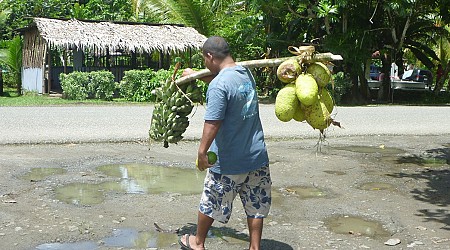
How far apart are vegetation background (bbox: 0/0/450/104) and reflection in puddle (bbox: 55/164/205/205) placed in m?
11.3

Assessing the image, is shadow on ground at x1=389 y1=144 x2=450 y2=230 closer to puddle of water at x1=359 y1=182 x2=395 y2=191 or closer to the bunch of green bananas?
puddle of water at x1=359 y1=182 x2=395 y2=191

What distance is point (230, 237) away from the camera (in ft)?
17.0

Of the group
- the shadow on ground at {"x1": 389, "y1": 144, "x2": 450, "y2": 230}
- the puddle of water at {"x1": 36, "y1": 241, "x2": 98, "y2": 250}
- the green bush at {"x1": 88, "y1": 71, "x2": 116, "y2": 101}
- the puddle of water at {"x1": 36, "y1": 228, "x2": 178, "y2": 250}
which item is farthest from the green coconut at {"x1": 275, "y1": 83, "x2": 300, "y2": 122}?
the green bush at {"x1": 88, "y1": 71, "x2": 116, "y2": 101}

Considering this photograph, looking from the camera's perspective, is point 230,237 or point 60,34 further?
point 60,34

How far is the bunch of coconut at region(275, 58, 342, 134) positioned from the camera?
407 centimetres

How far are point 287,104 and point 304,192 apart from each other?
315 cm

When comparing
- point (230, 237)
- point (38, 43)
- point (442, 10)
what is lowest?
point (230, 237)

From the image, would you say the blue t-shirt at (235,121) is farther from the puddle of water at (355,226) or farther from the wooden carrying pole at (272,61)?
the puddle of water at (355,226)

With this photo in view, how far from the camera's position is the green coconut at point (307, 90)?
13.2 feet

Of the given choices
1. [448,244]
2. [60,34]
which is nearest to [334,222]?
[448,244]

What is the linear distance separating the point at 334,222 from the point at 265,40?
17.6 meters

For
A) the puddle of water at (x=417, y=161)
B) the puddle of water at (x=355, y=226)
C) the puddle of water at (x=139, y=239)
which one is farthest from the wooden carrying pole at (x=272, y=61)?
the puddle of water at (x=417, y=161)

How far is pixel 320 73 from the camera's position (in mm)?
4184

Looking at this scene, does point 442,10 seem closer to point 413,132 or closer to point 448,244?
point 413,132
